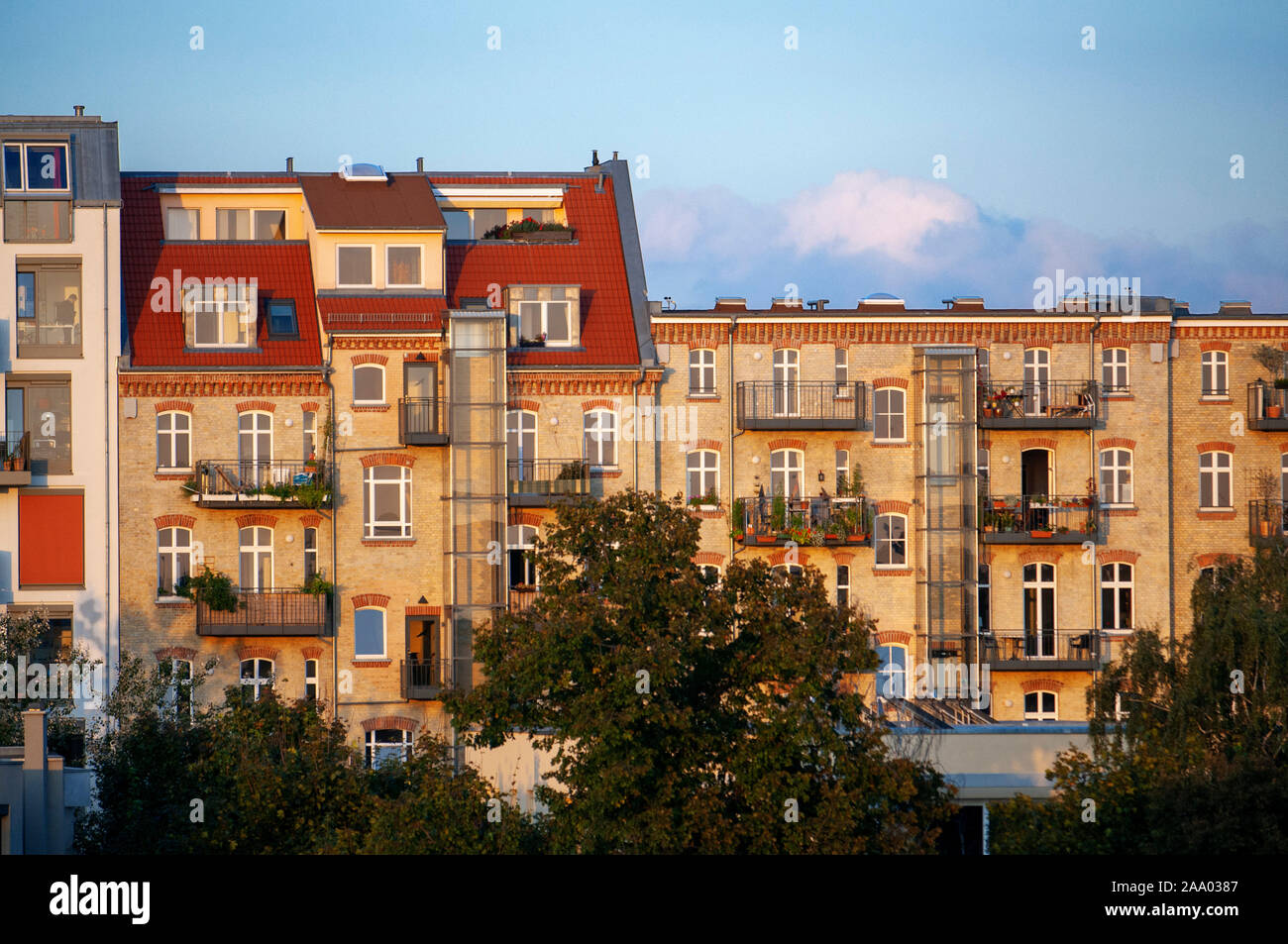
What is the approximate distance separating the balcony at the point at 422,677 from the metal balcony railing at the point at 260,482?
452cm

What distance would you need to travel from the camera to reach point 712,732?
23.7 metres

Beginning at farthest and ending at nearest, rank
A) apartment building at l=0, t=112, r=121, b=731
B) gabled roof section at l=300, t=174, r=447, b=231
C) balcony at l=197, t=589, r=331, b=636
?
gabled roof section at l=300, t=174, r=447, b=231 → apartment building at l=0, t=112, r=121, b=731 → balcony at l=197, t=589, r=331, b=636

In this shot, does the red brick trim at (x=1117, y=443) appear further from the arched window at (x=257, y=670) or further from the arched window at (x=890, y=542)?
the arched window at (x=257, y=670)

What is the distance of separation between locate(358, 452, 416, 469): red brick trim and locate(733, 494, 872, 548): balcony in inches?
327

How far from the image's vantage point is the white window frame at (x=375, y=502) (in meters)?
37.6

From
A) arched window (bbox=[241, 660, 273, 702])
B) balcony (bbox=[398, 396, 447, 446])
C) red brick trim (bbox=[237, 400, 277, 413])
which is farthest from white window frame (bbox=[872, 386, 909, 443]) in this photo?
arched window (bbox=[241, 660, 273, 702])

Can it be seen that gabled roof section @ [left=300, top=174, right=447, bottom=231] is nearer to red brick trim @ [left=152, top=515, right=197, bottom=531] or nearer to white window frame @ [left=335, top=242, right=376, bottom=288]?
white window frame @ [left=335, top=242, right=376, bottom=288]

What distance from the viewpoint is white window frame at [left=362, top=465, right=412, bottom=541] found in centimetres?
3756

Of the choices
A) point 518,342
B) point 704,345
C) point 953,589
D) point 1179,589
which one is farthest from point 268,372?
point 1179,589

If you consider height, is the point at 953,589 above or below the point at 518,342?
below

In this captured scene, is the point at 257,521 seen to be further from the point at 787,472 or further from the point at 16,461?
the point at 787,472

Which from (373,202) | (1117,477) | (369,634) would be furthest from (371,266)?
(1117,477)
